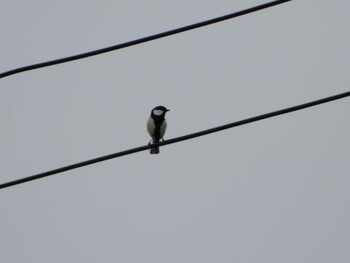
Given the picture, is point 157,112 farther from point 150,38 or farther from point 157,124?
point 150,38

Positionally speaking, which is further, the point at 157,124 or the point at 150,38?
the point at 157,124

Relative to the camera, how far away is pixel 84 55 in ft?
22.8

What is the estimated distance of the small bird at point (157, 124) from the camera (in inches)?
451

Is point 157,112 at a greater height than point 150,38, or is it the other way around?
point 157,112

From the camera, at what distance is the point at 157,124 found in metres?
11.4

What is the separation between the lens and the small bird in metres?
11.5

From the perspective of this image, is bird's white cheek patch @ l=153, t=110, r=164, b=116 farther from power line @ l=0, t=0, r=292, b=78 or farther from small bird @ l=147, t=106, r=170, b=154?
power line @ l=0, t=0, r=292, b=78

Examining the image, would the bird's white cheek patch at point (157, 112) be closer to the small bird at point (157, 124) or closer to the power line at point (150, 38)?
the small bird at point (157, 124)

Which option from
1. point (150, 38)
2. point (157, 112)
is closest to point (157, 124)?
point (157, 112)

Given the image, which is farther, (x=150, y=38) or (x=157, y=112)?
(x=157, y=112)

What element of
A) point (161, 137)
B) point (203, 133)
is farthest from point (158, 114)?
point (203, 133)

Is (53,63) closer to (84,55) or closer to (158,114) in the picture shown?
(84,55)

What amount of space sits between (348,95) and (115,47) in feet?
5.79

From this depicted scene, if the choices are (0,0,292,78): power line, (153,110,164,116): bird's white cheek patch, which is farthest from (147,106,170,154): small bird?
(0,0,292,78): power line
